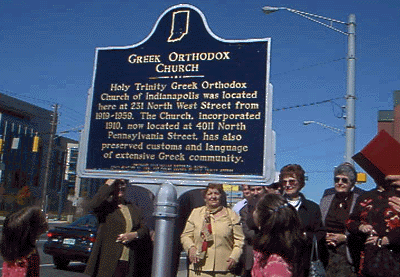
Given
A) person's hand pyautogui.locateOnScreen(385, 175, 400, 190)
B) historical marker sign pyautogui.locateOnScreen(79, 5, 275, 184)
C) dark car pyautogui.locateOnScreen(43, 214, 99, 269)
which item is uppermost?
historical marker sign pyautogui.locateOnScreen(79, 5, 275, 184)

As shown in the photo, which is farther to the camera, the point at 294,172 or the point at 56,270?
the point at 56,270

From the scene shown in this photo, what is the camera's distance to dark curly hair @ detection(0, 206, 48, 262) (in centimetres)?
373

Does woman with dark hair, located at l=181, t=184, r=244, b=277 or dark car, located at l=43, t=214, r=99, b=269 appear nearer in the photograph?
woman with dark hair, located at l=181, t=184, r=244, b=277

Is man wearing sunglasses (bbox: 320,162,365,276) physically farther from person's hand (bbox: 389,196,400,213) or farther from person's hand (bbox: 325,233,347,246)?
person's hand (bbox: 389,196,400,213)

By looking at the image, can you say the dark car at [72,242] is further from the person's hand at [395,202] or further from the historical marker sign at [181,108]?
the person's hand at [395,202]

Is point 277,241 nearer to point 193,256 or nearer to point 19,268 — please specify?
point 193,256

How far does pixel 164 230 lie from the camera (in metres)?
4.69

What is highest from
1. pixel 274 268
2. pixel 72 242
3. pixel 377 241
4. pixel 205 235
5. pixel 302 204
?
pixel 302 204

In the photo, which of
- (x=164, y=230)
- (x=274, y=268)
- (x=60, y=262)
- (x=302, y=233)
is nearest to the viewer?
(x=274, y=268)

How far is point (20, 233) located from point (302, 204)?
2.65 m

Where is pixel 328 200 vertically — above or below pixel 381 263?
above

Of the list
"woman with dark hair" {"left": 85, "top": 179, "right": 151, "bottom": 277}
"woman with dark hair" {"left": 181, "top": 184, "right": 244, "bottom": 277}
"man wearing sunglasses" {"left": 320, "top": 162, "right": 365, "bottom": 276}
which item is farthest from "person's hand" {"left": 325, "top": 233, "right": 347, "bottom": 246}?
"woman with dark hair" {"left": 85, "top": 179, "right": 151, "bottom": 277}

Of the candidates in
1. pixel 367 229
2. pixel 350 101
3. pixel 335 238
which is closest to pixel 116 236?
pixel 335 238

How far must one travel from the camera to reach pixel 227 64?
16.9ft
